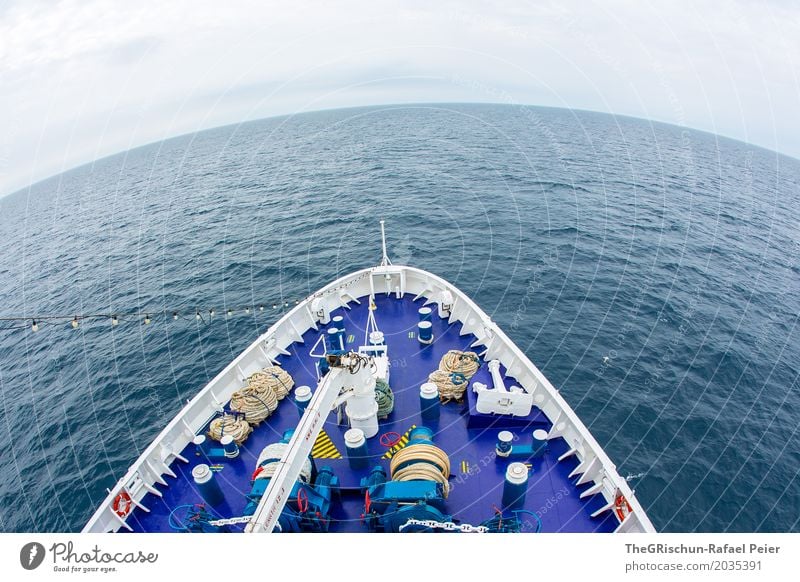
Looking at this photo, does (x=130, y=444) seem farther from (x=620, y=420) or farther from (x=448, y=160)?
(x=448, y=160)

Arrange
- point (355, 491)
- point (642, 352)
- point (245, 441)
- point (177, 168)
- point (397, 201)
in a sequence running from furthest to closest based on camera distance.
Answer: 1. point (177, 168)
2. point (397, 201)
3. point (642, 352)
4. point (245, 441)
5. point (355, 491)

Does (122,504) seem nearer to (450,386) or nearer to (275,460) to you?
(275,460)

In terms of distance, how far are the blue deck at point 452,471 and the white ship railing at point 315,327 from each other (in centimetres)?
37

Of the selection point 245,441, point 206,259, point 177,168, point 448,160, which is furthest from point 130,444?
point 177,168

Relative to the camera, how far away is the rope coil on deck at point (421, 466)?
9.80 metres

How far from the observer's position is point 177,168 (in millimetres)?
109250

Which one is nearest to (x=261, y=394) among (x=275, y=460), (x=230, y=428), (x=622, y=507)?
(x=230, y=428)

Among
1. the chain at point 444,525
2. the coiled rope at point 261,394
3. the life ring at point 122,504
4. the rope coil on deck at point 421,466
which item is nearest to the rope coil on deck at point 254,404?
the coiled rope at point 261,394

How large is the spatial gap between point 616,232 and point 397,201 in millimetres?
25699

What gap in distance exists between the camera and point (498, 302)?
29547mm

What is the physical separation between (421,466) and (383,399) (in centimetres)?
348

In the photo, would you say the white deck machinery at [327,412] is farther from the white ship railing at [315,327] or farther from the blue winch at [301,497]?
the white ship railing at [315,327]

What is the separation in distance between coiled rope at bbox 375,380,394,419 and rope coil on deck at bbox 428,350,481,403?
172cm

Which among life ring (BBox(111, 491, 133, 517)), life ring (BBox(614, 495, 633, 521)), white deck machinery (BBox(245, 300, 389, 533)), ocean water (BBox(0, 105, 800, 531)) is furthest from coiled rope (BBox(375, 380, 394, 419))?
life ring (BBox(111, 491, 133, 517))
